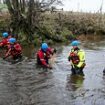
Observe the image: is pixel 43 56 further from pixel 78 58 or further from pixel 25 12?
pixel 25 12

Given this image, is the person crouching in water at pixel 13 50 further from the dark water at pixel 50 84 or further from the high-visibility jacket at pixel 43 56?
the high-visibility jacket at pixel 43 56

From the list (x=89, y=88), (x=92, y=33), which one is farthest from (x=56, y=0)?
(x=89, y=88)

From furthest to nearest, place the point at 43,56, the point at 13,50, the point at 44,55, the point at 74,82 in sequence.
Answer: the point at 13,50
the point at 44,55
the point at 43,56
the point at 74,82

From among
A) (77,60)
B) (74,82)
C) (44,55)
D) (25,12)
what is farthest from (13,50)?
(25,12)

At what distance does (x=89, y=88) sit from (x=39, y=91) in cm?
174

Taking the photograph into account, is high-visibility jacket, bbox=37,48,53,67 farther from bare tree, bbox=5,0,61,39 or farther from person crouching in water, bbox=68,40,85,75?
bare tree, bbox=5,0,61,39

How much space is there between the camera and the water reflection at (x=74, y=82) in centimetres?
1234

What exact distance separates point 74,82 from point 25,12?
1195 centimetres

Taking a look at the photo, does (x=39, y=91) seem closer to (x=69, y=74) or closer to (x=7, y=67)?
(x=69, y=74)

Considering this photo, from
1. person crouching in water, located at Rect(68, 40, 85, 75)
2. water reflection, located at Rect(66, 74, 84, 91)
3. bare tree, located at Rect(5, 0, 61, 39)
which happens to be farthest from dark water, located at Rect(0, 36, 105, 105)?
bare tree, located at Rect(5, 0, 61, 39)

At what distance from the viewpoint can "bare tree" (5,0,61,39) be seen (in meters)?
23.8

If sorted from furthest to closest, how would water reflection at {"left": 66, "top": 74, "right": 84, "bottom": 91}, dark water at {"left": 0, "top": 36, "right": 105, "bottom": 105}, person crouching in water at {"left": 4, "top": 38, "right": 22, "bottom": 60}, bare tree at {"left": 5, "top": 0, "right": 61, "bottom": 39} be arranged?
1. bare tree at {"left": 5, "top": 0, "right": 61, "bottom": 39}
2. person crouching in water at {"left": 4, "top": 38, "right": 22, "bottom": 60}
3. water reflection at {"left": 66, "top": 74, "right": 84, "bottom": 91}
4. dark water at {"left": 0, "top": 36, "right": 105, "bottom": 105}

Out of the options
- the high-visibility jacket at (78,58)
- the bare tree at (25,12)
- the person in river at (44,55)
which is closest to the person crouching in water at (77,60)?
the high-visibility jacket at (78,58)

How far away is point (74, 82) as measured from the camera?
43.1 feet
